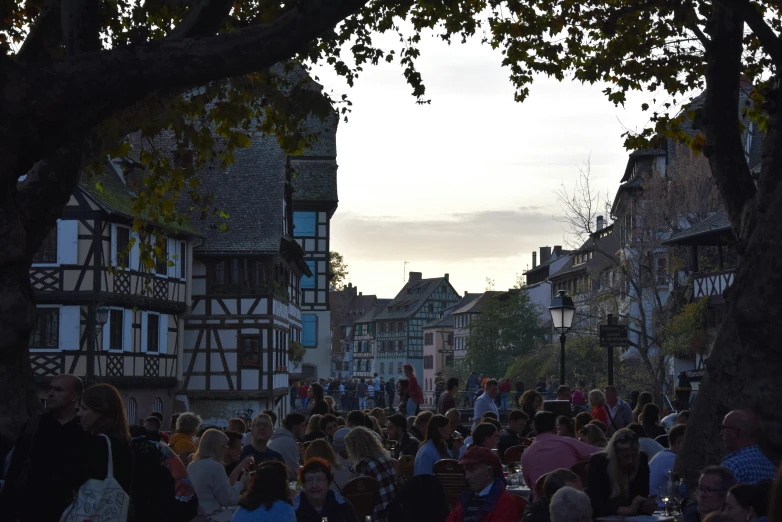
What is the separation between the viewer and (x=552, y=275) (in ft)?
368

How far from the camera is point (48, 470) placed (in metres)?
7.75

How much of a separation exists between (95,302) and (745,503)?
3425 centimetres

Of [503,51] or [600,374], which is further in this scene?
[600,374]

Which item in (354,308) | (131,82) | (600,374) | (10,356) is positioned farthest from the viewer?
(354,308)

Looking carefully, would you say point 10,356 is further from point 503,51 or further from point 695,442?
point 503,51

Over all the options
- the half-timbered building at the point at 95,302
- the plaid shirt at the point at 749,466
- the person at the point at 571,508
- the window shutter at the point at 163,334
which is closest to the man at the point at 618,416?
the plaid shirt at the point at 749,466

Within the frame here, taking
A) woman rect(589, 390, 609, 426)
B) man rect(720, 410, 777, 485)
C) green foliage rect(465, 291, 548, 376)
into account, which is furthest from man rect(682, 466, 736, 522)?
green foliage rect(465, 291, 548, 376)

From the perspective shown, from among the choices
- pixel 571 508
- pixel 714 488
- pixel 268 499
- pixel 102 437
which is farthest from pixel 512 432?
pixel 102 437

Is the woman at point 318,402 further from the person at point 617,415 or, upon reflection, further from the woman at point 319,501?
the woman at point 319,501

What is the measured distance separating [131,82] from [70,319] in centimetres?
3112

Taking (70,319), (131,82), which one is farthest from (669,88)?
(70,319)

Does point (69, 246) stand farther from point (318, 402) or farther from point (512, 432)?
point (512, 432)

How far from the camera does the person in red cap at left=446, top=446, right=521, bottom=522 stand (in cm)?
945

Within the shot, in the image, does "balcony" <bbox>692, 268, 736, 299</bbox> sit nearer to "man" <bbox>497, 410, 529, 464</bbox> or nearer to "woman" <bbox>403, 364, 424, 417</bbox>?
"woman" <bbox>403, 364, 424, 417</bbox>
